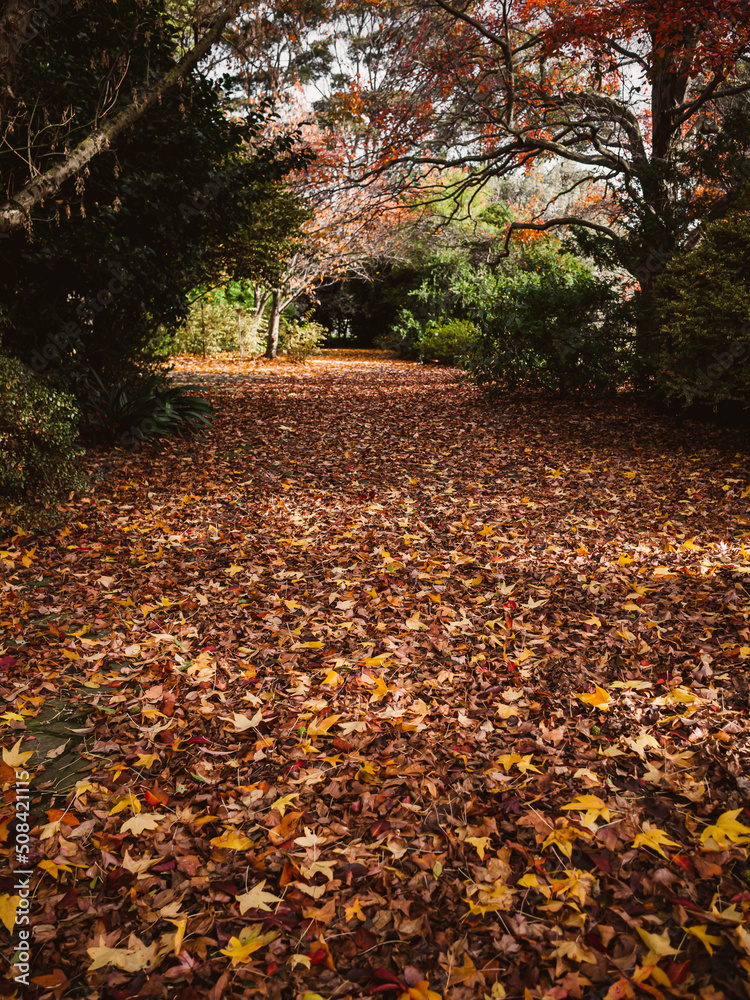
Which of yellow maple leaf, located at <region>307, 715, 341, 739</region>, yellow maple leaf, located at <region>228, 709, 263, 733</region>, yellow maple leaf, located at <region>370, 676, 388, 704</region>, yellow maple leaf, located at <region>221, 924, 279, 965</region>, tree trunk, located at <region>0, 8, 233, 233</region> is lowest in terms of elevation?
yellow maple leaf, located at <region>221, 924, 279, 965</region>

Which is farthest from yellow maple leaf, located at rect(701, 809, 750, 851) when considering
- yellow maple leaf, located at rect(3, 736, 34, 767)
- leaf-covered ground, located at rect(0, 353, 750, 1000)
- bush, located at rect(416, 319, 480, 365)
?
bush, located at rect(416, 319, 480, 365)

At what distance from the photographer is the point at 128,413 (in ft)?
23.1

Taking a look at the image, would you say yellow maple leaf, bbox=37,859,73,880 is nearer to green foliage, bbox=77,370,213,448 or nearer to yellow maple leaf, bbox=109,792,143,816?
yellow maple leaf, bbox=109,792,143,816

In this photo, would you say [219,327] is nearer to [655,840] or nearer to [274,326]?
[274,326]

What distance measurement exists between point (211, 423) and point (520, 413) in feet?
14.5

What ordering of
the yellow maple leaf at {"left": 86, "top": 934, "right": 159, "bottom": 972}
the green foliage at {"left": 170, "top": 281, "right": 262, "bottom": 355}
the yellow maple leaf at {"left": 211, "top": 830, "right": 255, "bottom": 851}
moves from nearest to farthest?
the yellow maple leaf at {"left": 86, "top": 934, "right": 159, "bottom": 972}, the yellow maple leaf at {"left": 211, "top": 830, "right": 255, "bottom": 851}, the green foliage at {"left": 170, "top": 281, "right": 262, "bottom": 355}

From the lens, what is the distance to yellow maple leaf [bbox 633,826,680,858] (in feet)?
6.97

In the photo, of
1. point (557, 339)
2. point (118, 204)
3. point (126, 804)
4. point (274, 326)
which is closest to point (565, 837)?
point (126, 804)

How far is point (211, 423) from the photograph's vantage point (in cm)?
803

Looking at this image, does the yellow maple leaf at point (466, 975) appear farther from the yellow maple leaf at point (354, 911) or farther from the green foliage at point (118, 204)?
the green foliage at point (118, 204)

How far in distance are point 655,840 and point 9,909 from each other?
2222 millimetres

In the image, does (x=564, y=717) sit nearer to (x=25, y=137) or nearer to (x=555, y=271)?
(x=25, y=137)

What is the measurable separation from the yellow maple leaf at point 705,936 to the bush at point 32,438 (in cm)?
482

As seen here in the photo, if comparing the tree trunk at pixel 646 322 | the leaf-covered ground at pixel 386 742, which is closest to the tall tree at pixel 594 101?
the tree trunk at pixel 646 322
